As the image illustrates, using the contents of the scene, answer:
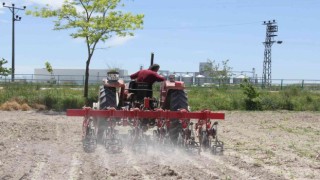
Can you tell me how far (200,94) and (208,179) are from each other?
20479 millimetres

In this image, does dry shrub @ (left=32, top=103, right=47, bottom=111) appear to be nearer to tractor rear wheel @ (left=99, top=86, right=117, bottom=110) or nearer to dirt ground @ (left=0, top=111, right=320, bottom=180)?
dirt ground @ (left=0, top=111, right=320, bottom=180)

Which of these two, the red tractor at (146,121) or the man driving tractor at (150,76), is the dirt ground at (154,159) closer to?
the red tractor at (146,121)

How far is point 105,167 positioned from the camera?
8422 millimetres

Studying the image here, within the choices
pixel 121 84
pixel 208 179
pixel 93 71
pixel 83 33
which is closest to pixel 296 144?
pixel 121 84

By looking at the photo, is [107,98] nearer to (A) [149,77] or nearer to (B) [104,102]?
(B) [104,102]

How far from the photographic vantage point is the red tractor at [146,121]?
10.4m

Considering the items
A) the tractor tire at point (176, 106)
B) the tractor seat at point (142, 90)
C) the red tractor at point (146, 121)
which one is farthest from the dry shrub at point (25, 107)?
the tractor tire at point (176, 106)

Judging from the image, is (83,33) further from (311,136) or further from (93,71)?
(93,71)

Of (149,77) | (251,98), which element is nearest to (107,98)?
(149,77)

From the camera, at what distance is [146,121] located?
11633 mm

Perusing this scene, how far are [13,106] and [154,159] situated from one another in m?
14.2

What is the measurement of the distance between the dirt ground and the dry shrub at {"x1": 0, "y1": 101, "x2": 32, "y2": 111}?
785 centimetres

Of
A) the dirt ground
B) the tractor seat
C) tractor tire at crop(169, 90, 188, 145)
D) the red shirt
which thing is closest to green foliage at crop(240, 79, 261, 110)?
the dirt ground

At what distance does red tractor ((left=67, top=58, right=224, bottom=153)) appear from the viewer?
10391mm
